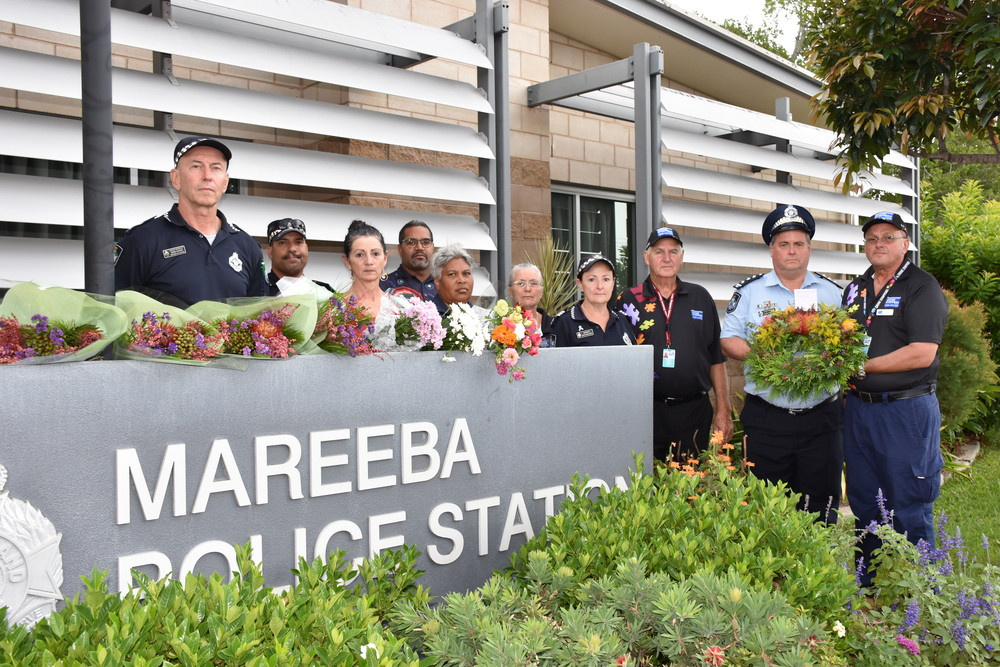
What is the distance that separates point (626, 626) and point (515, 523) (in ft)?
3.61

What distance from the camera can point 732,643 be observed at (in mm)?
2082

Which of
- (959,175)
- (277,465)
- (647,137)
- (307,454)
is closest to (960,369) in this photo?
(647,137)

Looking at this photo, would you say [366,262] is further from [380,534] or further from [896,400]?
[896,400]

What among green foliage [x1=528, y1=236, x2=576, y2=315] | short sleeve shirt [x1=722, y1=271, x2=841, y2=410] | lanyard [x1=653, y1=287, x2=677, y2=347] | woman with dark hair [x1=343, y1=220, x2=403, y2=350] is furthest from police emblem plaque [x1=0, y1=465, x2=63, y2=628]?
green foliage [x1=528, y1=236, x2=576, y2=315]

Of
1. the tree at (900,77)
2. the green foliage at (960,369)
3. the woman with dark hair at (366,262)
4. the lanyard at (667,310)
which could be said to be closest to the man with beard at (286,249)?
the woman with dark hair at (366,262)

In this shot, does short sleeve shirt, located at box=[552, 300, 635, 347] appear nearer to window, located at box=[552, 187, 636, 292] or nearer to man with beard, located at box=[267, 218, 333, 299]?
man with beard, located at box=[267, 218, 333, 299]

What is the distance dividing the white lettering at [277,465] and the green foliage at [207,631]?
1.63 feet

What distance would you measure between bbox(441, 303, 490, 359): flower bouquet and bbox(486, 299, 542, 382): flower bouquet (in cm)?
6

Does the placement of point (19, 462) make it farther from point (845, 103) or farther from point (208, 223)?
point (845, 103)

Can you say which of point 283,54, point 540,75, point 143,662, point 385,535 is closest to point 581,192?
point 540,75

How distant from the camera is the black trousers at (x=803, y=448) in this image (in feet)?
14.6

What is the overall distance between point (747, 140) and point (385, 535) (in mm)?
7595

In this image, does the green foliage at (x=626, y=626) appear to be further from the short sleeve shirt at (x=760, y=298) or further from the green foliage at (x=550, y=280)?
the green foliage at (x=550, y=280)

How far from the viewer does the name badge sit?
11.0 ft
